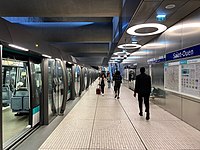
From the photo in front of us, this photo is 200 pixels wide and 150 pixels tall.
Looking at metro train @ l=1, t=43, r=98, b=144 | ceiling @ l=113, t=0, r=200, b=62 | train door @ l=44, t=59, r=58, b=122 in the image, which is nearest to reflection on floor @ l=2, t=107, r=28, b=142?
metro train @ l=1, t=43, r=98, b=144

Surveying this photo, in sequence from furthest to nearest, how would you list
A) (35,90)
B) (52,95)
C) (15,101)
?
(15,101) → (52,95) → (35,90)

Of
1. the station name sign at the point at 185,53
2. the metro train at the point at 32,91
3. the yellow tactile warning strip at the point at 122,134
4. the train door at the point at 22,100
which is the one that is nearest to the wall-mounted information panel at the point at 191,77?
the station name sign at the point at 185,53

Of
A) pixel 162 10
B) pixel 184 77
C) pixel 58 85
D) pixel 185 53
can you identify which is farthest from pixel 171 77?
pixel 58 85

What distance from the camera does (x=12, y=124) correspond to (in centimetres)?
501

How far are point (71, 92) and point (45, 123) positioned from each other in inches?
184

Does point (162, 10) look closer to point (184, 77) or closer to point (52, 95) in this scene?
point (184, 77)

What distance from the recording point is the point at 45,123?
4840 millimetres

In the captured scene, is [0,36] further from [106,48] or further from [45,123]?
[106,48]

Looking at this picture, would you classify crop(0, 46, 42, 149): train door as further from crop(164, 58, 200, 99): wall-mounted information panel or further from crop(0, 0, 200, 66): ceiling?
crop(164, 58, 200, 99): wall-mounted information panel

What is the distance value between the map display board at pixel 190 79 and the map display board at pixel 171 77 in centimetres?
41

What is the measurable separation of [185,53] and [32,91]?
13.2ft

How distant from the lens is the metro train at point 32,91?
4203mm

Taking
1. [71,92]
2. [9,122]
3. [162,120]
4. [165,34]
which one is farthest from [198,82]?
[71,92]

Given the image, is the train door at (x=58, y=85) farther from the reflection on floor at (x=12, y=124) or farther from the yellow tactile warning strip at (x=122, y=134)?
the reflection on floor at (x=12, y=124)
